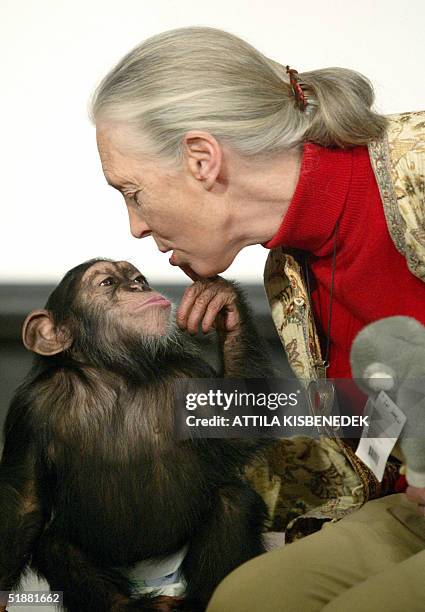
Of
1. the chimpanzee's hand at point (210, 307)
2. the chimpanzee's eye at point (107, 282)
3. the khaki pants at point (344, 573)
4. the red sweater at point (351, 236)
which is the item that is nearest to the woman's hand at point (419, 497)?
the khaki pants at point (344, 573)

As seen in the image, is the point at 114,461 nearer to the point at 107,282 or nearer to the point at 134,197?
the point at 107,282

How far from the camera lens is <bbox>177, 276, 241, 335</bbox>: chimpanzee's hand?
1657mm

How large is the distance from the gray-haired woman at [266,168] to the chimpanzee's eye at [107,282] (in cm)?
21

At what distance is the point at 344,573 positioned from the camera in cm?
139

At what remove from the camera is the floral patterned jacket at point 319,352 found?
1.40 m

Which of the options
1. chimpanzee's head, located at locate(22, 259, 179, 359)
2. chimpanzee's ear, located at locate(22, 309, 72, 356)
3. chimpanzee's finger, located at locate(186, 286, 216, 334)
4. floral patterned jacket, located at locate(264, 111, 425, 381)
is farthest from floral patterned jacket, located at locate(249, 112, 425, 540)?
chimpanzee's ear, located at locate(22, 309, 72, 356)

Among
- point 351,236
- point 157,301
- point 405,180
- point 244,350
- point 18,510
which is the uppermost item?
point 405,180

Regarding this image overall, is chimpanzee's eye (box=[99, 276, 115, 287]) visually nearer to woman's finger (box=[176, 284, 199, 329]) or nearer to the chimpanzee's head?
the chimpanzee's head

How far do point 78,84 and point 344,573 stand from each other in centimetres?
106

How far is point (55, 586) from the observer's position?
5.35ft

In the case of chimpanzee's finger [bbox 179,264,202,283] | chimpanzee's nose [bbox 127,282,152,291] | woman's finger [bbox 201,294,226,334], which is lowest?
woman's finger [bbox 201,294,226,334]

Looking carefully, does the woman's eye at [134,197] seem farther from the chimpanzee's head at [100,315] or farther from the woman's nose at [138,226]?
the chimpanzee's head at [100,315]

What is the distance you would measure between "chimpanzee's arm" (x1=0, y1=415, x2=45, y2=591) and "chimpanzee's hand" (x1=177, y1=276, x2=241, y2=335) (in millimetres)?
361

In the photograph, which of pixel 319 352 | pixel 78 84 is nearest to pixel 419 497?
pixel 319 352
